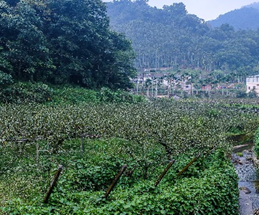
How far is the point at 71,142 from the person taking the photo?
56.9 feet

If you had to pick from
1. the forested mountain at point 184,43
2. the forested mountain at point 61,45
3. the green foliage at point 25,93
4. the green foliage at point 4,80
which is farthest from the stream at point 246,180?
the forested mountain at point 184,43

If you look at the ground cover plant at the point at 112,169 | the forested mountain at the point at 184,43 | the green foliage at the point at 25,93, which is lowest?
the ground cover plant at the point at 112,169

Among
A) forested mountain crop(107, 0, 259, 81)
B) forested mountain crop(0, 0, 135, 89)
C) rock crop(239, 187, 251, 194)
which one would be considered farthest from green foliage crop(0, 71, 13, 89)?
forested mountain crop(107, 0, 259, 81)

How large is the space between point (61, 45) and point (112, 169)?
2769cm

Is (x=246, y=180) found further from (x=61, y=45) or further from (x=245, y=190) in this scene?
(x=61, y=45)

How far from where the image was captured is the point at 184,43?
4811 inches

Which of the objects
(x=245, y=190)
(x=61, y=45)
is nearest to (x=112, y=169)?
(x=245, y=190)

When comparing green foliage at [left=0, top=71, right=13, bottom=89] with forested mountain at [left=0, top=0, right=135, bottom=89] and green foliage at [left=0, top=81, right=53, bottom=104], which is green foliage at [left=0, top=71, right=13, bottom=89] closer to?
forested mountain at [left=0, top=0, right=135, bottom=89]

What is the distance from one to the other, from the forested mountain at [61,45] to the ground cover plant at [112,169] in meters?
14.1

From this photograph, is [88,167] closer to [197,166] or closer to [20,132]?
[20,132]

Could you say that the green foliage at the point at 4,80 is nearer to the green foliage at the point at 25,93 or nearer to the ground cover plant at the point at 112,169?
the green foliage at the point at 25,93

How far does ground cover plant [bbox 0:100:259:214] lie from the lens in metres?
8.44

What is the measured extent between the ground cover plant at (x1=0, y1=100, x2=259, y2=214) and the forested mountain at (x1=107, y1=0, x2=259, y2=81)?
7675 cm

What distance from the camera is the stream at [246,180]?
45.6 feet
